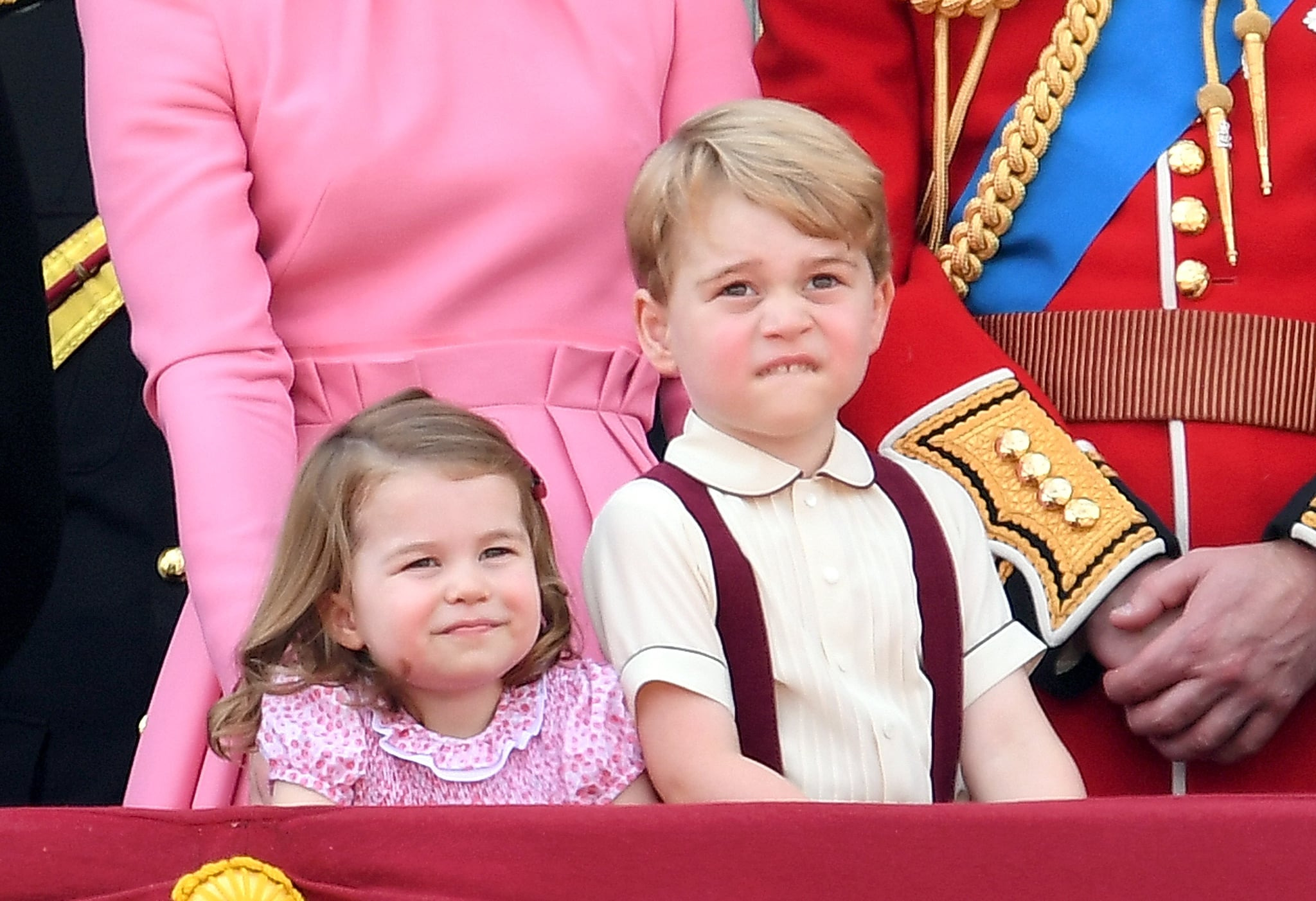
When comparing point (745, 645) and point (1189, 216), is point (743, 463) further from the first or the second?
point (1189, 216)

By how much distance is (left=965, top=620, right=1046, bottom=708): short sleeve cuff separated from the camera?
5.21 feet

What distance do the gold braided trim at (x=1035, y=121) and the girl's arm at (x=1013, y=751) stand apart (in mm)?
433

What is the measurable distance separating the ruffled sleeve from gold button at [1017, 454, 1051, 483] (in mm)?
370

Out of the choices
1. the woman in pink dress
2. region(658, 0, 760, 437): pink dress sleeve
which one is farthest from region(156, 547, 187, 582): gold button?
region(658, 0, 760, 437): pink dress sleeve

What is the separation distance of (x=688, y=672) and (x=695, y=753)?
2.1 inches

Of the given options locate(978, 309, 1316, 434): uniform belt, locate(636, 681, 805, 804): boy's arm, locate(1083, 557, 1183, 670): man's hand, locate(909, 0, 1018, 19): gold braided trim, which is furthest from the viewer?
locate(909, 0, 1018, 19): gold braided trim

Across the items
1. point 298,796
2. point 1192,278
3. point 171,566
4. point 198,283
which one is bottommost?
point 171,566

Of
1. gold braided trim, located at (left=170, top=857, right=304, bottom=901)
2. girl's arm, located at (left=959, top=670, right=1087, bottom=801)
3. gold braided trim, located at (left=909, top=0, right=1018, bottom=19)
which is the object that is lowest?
girl's arm, located at (left=959, top=670, right=1087, bottom=801)

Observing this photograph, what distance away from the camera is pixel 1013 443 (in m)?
1.74

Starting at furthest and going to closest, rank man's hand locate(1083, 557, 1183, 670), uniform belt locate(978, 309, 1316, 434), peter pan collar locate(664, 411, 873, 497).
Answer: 1. uniform belt locate(978, 309, 1316, 434)
2. man's hand locate(1083, 557, 1183, 670)
3. peter pan collar locate(664, 411, 873, 497)

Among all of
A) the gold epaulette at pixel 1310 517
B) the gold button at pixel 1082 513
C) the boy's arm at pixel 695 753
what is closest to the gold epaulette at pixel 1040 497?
the gold button at pixel 1082 513

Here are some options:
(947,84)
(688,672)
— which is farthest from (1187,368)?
(688,672)

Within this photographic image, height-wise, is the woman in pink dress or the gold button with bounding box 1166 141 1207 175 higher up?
the gold button with bounding box 1166 141 1207 175

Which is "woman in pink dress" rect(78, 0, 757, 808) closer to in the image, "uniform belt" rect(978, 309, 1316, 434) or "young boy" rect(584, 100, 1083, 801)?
"young boy" rect(584, 100, 1083, 801)
